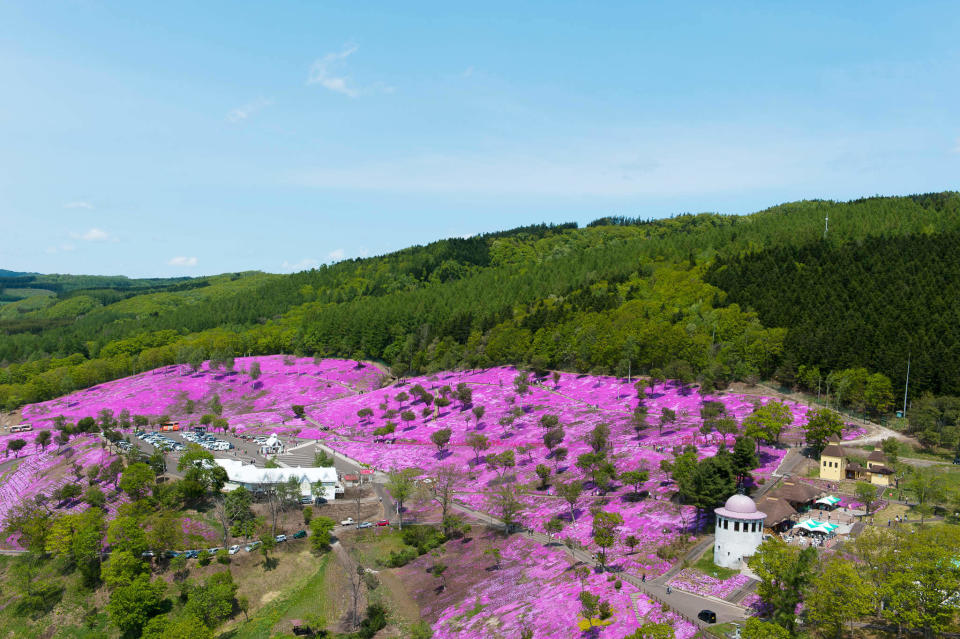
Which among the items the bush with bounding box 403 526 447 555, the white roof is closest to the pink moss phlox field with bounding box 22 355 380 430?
the white roof

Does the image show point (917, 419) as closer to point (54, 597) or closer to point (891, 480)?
point (891, 480)

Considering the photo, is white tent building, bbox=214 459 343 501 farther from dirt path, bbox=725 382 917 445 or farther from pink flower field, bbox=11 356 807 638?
dirt path, bbox=725 382 917 445

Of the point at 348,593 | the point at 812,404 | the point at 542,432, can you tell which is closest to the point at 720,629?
the point at 348,593

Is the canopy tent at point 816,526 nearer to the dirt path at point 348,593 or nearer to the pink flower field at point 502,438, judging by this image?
the pink flower field at point 502,438

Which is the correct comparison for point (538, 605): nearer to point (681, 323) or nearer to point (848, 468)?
point (848, 468)

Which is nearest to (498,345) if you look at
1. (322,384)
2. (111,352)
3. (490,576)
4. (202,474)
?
(322,384)
